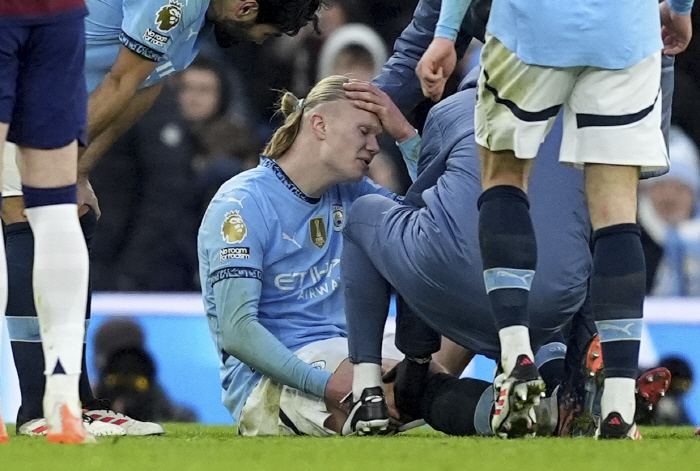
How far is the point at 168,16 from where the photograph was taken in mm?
4383

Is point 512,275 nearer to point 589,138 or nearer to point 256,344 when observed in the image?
point 589,138

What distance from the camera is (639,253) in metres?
3.51

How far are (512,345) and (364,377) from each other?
26.5 inches

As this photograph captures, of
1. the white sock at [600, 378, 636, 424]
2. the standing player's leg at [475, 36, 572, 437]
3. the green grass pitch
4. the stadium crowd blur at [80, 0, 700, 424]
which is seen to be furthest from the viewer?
the stadium crowd blur at [80, 0, 700, 424]

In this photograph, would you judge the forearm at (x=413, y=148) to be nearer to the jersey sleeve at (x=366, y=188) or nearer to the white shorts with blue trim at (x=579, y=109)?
the jersey sleeve at (x=366, y=188)

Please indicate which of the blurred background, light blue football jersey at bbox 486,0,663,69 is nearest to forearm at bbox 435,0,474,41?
light blue football jersey at bbox 486,0,663,69

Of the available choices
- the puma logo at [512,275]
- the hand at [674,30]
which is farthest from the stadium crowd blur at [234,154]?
the puma logo at [512,275]

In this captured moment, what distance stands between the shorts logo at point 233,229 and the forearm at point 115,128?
52cm

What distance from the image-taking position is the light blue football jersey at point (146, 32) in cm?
436

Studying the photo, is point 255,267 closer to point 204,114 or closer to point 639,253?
point 639,253

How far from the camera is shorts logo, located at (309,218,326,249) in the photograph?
4.57 m

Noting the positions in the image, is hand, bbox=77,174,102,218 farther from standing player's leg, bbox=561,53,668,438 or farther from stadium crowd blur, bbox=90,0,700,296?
stadium crowd blur, bbox=90,0,700,296

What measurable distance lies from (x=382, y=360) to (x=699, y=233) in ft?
10.5

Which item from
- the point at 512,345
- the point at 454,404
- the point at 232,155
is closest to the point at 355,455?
the point at 512,345
